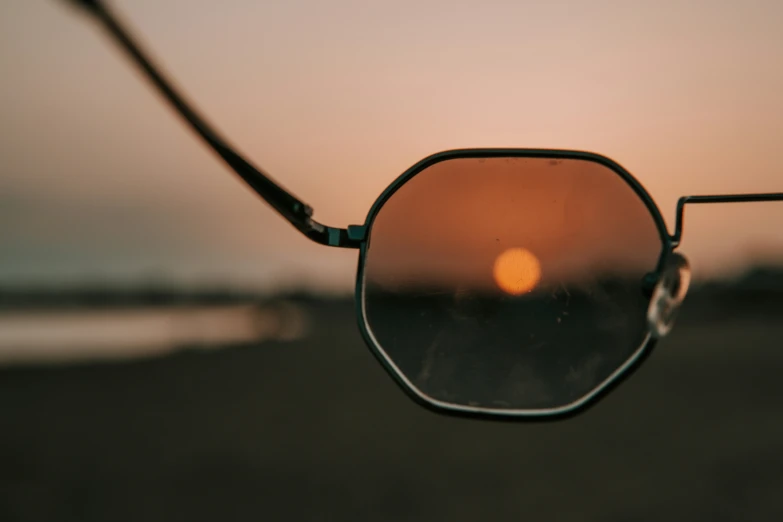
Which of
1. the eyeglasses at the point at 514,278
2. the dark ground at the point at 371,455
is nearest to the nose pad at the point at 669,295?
the eyeglasses at the point at 514,278

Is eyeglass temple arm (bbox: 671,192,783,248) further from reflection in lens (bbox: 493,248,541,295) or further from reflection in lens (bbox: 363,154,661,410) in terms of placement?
reflection in lens (bbox: 493,248,541,295)

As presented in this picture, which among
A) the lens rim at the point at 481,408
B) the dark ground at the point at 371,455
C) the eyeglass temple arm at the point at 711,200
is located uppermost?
the eyeglass temple arm at the point at 711,200

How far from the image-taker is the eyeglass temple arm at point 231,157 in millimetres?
590

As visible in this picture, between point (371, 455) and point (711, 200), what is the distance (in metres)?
5.54

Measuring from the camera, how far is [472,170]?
4.13 feet

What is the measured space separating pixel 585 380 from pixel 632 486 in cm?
437

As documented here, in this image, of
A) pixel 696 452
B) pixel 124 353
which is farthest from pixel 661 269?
pixel 124 353

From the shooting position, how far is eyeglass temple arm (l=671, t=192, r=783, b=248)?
1086 mm

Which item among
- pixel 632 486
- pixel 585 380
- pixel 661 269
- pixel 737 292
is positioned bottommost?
pixel 737 292

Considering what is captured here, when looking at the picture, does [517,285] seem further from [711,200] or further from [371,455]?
[371,455]

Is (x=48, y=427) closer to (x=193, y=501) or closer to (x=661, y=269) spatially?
(x=193, y=501)

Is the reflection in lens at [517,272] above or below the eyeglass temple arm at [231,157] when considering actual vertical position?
below

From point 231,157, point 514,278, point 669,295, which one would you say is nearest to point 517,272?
point 514,278

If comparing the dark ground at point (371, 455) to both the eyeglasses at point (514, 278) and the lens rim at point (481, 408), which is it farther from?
the lens rim at point (481, 408)
